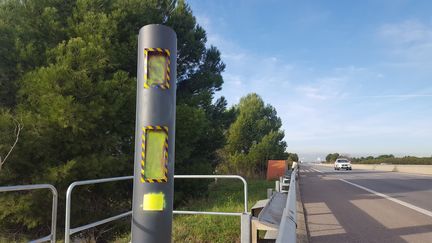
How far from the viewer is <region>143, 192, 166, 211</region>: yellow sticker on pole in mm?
4090

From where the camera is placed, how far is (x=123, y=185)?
13.8 metres

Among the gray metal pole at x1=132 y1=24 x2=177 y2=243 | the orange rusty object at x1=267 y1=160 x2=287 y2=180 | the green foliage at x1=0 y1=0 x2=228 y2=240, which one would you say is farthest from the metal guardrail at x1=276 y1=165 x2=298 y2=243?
the orange rusty object at x1=267 y1=160 x2=287 y2=180

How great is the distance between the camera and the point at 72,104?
11.0m

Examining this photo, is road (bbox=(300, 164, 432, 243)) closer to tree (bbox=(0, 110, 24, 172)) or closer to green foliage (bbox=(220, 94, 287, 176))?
tree (bbox=(0, 110, 24, 172))

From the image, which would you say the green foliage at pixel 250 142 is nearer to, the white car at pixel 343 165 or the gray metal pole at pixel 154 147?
the white car at pixel 343 165

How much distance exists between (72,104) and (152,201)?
7.78 m

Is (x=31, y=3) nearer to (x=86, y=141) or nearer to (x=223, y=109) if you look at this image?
(x=86, y=141)

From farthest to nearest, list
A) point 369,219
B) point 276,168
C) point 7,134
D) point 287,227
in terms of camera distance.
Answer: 1. point 276,168
2. point 7,134
3. point 369,219
4. point 287,227

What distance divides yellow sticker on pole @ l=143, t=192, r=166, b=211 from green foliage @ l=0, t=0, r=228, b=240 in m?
7.56

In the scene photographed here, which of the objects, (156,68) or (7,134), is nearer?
(156,68)

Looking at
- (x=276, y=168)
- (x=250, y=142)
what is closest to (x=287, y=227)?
(x=276, y=168)

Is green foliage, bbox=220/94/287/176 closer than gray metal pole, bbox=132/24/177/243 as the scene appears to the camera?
No

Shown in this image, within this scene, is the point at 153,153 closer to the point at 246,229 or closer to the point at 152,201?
the point at 152,201

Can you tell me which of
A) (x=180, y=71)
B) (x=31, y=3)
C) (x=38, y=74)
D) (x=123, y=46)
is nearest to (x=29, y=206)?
(x=38, y=74)
